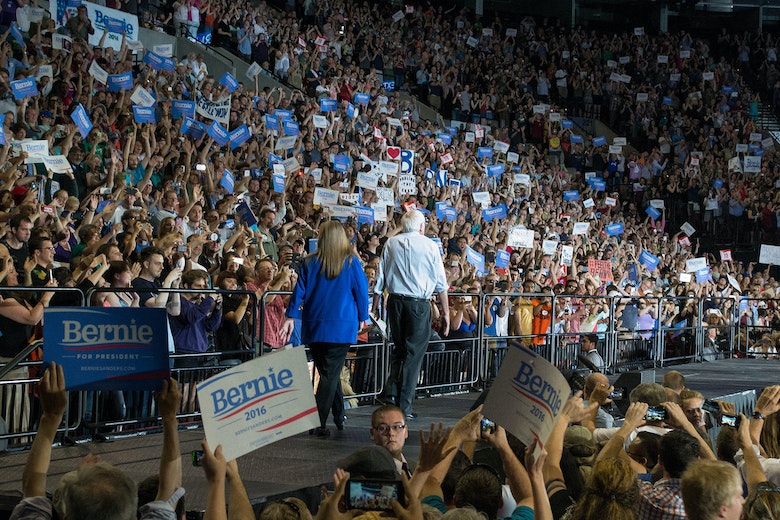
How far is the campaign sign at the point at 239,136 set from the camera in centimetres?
1561

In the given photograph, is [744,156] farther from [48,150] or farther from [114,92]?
[48,150]

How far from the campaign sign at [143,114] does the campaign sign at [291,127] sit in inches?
127

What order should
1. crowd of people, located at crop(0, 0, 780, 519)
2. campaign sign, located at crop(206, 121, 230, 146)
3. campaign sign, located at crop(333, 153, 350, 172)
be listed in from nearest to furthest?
crowd of people, located at crop(0, 0, 780, 519) → campaign sign, located at crop(206, 121, 230, 146) → campaign sign, located at crop(333, 153, 350, 172)

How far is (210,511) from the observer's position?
3.54m

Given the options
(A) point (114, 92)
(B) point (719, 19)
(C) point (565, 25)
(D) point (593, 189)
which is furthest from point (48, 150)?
(B) point (719, 19)

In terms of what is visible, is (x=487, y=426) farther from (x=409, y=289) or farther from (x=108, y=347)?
(x=409, y=289)

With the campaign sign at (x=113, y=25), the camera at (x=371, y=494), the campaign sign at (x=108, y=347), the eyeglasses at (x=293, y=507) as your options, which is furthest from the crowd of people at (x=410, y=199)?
the campaign sign at (x=108, y=347)

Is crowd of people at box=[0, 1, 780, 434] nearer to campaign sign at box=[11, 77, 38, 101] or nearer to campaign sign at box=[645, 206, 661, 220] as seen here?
campaign sign at box=[11, 77, 38, 101]

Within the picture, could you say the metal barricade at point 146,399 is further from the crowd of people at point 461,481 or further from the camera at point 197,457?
the camera at point 197,457

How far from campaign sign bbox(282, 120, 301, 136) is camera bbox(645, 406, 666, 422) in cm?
1159

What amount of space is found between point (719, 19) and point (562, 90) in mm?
12179

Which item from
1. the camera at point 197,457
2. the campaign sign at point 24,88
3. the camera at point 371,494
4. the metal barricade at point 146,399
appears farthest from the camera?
the campaign sign at point 24,88

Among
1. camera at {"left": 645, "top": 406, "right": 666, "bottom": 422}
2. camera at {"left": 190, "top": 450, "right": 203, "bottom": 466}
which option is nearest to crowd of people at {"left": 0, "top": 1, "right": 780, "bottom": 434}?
camera at {"left": 645, "top": 406, "right": 666, "bottom": 422}

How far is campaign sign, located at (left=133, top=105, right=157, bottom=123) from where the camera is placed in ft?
45.8
